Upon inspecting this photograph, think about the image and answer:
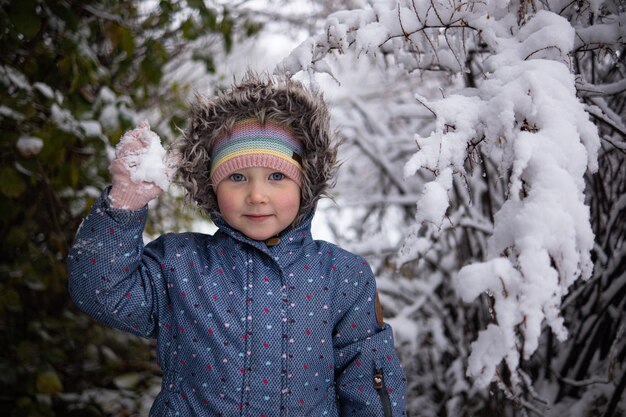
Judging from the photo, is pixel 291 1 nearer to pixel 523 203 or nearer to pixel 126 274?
pixel 126 274

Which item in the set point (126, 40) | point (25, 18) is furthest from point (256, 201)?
point (126, 40)

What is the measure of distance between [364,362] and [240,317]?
1.14 ft

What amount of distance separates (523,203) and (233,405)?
2.56ft

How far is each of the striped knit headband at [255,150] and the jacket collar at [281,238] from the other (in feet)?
0.36

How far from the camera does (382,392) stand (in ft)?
4.67

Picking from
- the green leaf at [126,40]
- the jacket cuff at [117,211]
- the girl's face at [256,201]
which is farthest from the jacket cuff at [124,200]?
the green leaf at [126,40]

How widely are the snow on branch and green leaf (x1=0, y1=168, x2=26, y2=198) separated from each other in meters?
1.20

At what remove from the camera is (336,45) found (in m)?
1.38

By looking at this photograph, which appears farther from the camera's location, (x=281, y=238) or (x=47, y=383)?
(x=47, y=383)

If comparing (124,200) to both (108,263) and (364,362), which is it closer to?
(108,263)

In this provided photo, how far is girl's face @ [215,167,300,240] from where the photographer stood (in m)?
1.37

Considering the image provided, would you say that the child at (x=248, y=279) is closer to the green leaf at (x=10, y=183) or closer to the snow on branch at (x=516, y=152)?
the snow on branch at (x=516, y=152)

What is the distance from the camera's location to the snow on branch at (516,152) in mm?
885

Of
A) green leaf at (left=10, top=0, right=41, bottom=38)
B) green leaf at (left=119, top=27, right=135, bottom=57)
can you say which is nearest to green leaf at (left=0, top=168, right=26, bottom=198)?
green leaf at (left=10, top=0, right=41, bottom=38)
